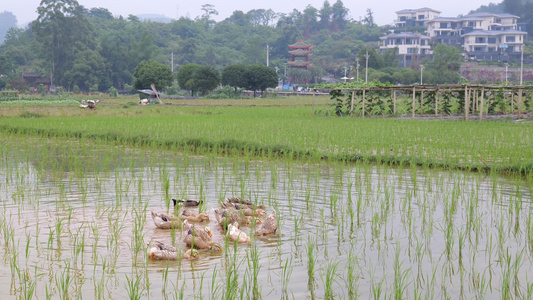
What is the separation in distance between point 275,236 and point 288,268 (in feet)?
2.96

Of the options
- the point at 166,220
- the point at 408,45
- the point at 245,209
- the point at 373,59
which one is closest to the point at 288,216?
the point at 245,209

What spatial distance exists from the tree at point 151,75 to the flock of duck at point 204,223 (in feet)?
114

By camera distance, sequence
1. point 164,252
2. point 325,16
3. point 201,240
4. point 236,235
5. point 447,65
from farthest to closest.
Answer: point 325,16, point 447,65, point 236,235, point 201,240, point 164,252

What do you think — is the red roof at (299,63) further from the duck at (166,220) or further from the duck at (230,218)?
the duck at (166,220)

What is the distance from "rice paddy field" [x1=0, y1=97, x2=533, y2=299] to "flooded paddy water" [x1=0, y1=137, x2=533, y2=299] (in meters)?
0.02

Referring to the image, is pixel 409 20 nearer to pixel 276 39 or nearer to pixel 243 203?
pixel 276 39

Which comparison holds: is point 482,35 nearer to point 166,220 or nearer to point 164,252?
point 166,220

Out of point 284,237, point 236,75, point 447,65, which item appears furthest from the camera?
point 447,65

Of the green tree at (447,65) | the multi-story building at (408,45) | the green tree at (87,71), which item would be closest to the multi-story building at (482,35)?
the multi-story building at (408,45)

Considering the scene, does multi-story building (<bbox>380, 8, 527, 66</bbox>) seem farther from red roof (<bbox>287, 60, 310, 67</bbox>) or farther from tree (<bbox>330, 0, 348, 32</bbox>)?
tree (<bbox>330, 0, 348, 32</bbox>)

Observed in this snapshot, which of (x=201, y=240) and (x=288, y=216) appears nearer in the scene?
(x=201, y=240)

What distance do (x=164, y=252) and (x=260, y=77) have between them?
3895 centimetres

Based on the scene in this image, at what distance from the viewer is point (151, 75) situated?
4028cm

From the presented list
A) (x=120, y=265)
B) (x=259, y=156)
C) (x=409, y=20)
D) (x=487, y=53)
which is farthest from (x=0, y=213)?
(x=409, y=20)
